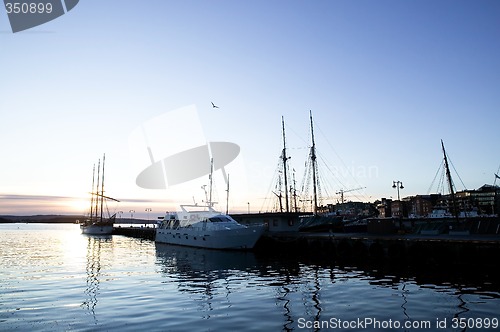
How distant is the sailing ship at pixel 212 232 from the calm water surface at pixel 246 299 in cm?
1392

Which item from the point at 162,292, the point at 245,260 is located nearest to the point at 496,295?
the point at 162,292

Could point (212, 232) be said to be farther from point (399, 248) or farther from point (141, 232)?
point (141, 232)

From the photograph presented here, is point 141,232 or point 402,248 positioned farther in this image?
point 141,232

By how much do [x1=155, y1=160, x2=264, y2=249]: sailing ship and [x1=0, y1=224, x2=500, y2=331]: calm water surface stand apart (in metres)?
13.9

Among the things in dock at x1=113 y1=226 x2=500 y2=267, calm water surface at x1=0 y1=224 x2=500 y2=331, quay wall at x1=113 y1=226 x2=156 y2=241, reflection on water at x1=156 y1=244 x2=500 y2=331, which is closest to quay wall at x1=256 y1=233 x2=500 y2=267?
dock at x1=113 y1=226 x2=500 y2=267

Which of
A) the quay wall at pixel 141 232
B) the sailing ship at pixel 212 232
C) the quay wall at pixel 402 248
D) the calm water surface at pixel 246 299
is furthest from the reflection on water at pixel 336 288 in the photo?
the quay wall at pixel 141 232

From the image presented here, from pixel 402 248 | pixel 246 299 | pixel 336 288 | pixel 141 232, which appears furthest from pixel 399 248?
pixel 141 232

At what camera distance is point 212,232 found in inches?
1869

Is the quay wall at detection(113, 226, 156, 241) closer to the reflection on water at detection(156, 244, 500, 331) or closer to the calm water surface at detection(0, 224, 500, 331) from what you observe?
the reflection on water at detection(156, 244, 500, 331)

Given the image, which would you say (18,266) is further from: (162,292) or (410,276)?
(410,276)

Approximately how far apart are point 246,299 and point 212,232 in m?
28.7

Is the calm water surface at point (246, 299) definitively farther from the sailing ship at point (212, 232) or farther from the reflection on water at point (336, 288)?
the sailing ship at point (212, 232)

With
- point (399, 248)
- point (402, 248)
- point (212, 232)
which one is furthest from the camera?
point (212, 232)

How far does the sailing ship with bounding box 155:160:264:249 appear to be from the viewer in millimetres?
45719
